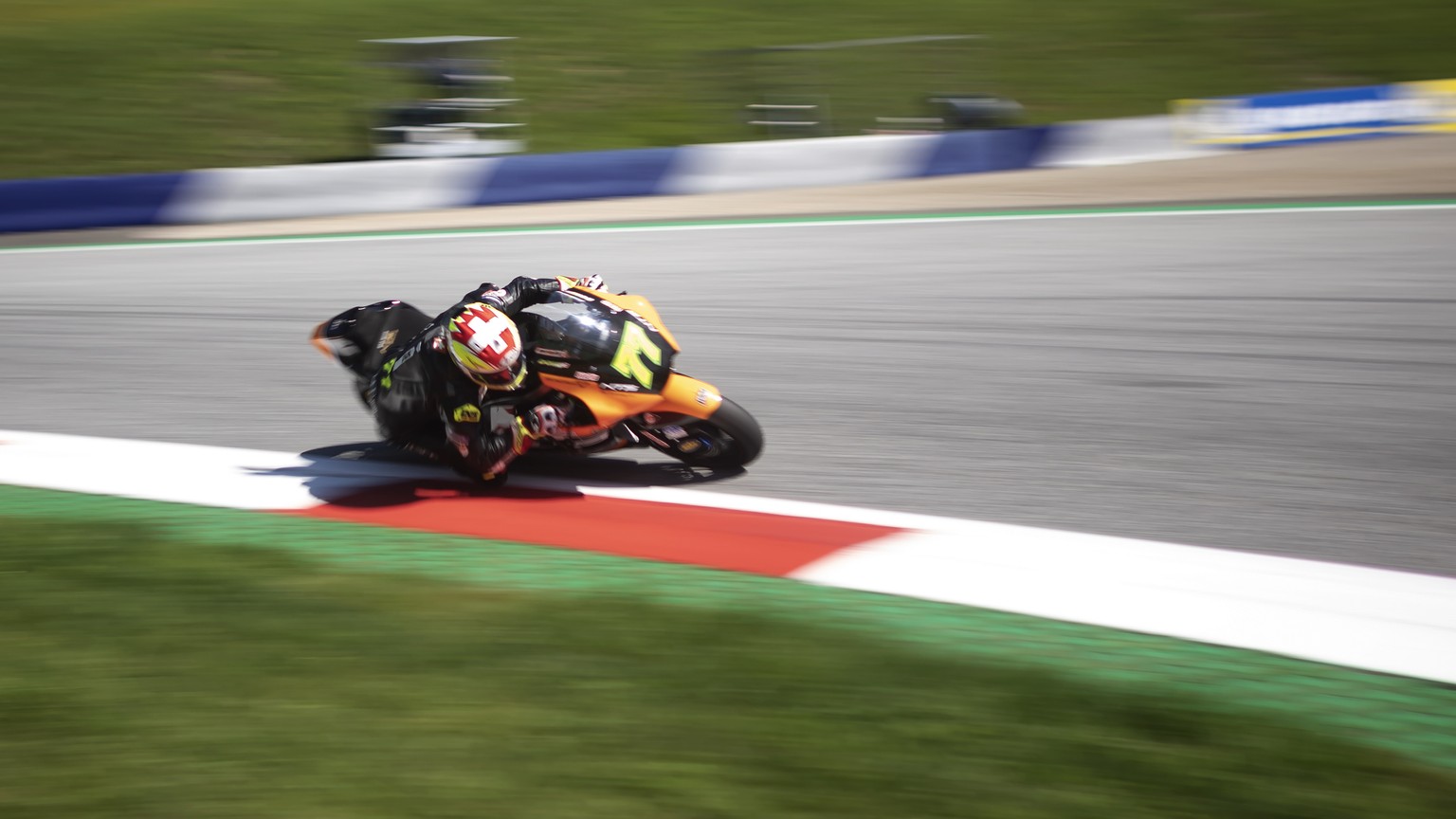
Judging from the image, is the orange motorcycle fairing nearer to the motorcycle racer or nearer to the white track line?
the motorcycle racer

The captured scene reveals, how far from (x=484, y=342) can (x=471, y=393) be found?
1.92 feet

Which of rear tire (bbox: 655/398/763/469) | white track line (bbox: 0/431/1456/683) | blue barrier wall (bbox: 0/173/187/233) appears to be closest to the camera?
white track line (bbox: 0/431/1456/683)

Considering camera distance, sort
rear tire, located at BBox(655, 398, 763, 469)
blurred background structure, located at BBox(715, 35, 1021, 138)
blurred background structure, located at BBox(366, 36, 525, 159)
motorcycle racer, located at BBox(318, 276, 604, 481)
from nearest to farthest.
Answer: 1. motorcycle racer, located at BBox(318, 276, 604, 481)
2. rear tire, located at BBox(655, 398, 763, 469)
3. blurred background structure, located at BBox(366, 36, 525, 159)
4. blurred background structure, located at BBox(715, 35, 1021, 138)

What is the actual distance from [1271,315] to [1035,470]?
3.33 m

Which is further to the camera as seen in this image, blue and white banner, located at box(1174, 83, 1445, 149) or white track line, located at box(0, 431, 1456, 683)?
blue and white banner, located at box(1174, 83, 1445, 149)

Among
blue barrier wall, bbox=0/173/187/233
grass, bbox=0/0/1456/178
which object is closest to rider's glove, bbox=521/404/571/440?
blue barrier wall, bbox=0/173/187/233

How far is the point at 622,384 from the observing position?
5.49m

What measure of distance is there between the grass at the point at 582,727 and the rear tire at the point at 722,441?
1.49m

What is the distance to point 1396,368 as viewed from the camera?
7.25m

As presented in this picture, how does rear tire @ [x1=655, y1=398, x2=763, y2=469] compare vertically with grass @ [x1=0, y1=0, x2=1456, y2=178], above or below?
below

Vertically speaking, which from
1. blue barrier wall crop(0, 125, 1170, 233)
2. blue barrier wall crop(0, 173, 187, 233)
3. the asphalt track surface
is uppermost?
blue barrier wall crop(0, 125, 1170, 233)

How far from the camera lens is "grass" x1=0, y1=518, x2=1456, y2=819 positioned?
3.25m

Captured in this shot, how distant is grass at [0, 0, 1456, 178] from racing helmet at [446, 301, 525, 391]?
11.7 meters

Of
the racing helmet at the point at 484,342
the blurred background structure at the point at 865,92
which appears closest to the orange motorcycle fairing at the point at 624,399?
the racing helmet at the point at 484,342
